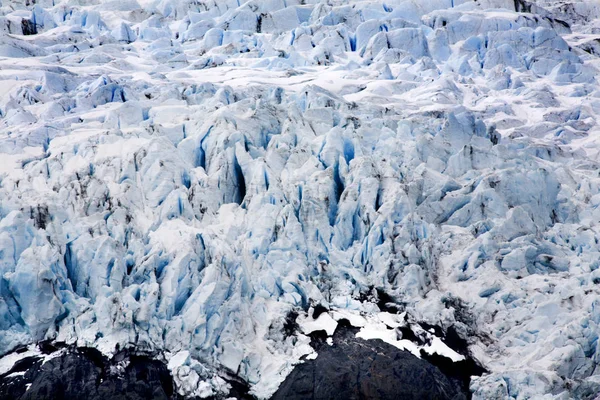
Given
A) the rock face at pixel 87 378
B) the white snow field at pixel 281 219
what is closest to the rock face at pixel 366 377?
the white snow field at pixel 281 219

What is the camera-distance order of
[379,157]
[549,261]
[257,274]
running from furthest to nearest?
[379,157], [549,261], [257,274]

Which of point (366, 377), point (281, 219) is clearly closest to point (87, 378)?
point (366, 377)

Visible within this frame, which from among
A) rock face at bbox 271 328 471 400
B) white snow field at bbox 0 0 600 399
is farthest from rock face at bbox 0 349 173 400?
rock face at bbox 271 328 471 400

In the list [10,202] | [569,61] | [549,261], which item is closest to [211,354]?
[10,202]

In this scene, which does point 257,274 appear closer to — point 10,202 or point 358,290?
point 358,290

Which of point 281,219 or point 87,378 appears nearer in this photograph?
point 87,378

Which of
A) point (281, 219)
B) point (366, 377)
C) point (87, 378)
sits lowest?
point (366, 377)

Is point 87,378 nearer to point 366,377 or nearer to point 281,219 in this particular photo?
point 366,377
